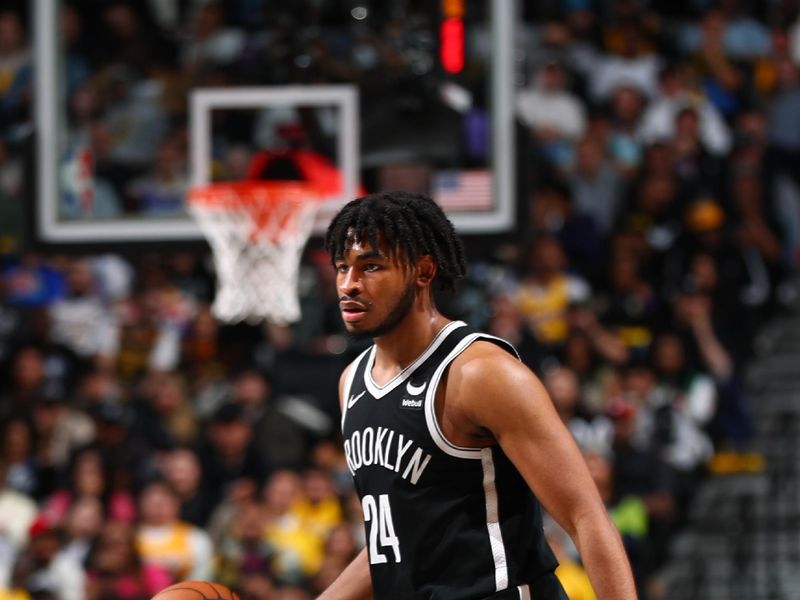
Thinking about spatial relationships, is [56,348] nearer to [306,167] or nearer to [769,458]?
[306,167]

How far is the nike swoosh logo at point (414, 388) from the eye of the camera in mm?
3725

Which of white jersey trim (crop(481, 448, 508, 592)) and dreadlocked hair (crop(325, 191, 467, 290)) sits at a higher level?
dreadlocked hair (crop(325, 191, 467, 290))

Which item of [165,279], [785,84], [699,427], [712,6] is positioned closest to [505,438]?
[699,427]

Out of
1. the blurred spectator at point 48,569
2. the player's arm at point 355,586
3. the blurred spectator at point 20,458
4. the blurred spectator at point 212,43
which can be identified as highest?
the blurred spectator at point 212,43

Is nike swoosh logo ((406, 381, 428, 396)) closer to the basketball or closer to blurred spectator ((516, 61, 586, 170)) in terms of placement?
the basketball

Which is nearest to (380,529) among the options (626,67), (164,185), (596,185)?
(164,185)

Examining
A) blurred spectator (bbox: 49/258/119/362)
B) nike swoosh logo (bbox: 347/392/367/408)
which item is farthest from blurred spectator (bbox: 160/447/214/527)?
nike swoosh logo (bbox: 347/392/367/408)

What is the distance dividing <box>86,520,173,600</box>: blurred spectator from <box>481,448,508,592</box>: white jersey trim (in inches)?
210

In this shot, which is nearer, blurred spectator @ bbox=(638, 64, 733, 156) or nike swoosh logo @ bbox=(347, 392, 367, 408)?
nike swoosh logo @ bbox=(347, 392, 367, 408)

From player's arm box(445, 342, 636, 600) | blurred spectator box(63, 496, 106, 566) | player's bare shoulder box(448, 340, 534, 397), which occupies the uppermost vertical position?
player's bare shoulder box(448, 340, 534, 397)

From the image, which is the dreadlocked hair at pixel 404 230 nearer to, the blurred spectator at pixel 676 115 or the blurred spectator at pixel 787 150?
the blurred spectator at pixel 787 150

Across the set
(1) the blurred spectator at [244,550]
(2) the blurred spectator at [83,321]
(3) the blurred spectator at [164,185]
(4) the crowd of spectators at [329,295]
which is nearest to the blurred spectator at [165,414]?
(4) the crowd of spectators at [329,295]

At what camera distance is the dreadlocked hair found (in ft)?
12.3

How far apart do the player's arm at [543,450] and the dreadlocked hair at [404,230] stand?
37 centimetres
